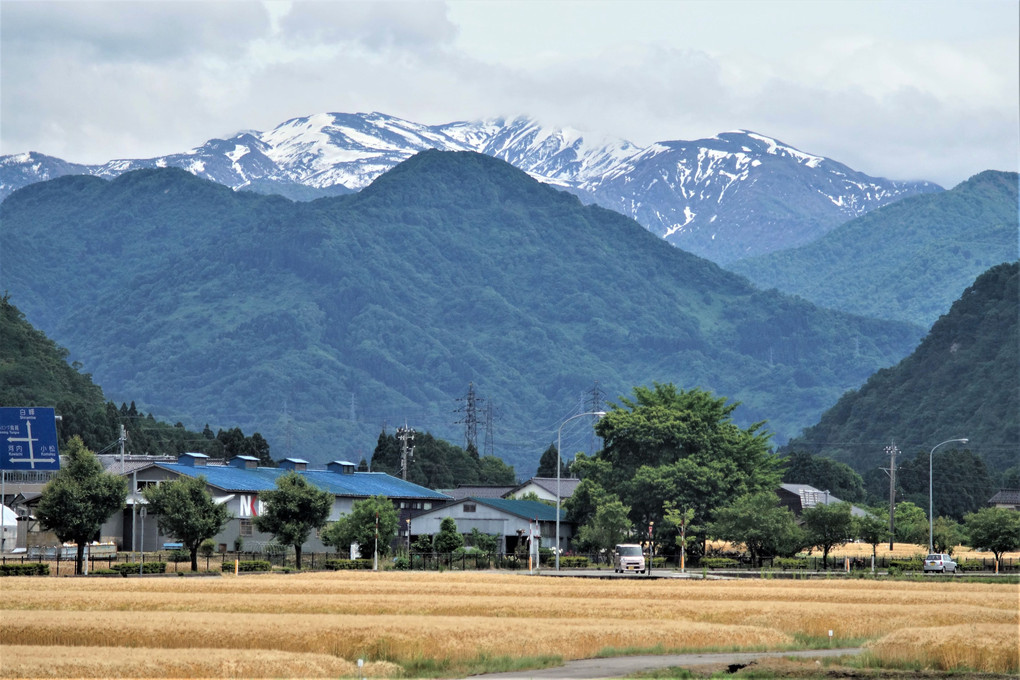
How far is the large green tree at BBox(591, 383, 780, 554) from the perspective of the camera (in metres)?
111

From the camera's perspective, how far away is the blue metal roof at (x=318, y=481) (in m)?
108

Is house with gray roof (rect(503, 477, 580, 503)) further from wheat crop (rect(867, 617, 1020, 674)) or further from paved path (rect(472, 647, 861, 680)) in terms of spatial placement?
wheat crop (rect(867, 617, 1020, 674))

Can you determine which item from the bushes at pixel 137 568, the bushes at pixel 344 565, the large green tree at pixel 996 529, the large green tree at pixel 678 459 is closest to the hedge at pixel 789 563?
the large green tree at pixel 678 459

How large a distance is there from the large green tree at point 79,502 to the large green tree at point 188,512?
2.93m

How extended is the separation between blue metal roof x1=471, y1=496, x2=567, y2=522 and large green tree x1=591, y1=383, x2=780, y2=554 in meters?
5.91

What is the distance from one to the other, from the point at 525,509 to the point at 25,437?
64.8m

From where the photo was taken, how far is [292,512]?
88750mm

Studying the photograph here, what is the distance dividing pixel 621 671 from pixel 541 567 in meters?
62.9

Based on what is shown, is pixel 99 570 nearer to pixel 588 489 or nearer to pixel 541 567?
pixel 541 567

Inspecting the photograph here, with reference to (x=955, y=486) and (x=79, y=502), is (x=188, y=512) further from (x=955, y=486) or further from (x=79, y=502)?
(x=955, y=486)

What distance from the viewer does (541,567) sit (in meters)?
97.4

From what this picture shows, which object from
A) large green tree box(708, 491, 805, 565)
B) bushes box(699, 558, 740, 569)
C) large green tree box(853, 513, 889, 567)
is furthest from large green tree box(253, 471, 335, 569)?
large green tree box(853, 513, 889, 567)

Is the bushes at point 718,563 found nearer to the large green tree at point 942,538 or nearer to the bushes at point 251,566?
the large green tree at point 942,538

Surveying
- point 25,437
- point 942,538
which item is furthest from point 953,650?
point 942,538
